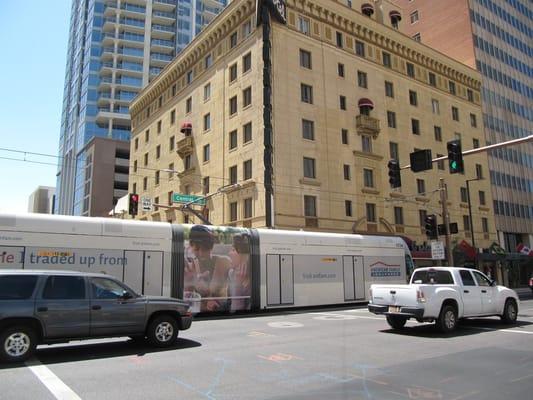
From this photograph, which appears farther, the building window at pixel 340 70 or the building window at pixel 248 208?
the building window at pixel 340 70

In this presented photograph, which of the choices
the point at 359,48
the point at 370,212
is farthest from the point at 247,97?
the point at 370,212

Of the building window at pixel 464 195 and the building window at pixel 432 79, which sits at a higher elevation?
the building window at pixel 432 79

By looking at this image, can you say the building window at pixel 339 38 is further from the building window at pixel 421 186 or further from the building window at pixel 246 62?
the building window at pixel 421 186

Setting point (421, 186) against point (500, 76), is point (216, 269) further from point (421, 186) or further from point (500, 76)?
point (500, 76)

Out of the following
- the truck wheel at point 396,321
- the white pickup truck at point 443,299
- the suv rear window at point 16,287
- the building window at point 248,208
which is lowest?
the truck wheel at point 396,321

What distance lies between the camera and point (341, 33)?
39281 mm

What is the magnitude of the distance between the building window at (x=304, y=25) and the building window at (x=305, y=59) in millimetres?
1521

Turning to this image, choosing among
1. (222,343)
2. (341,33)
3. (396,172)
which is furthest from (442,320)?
(341,33)

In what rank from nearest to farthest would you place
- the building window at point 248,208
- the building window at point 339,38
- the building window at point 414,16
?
the building window at point 248,208 < the building window at point 339,38 < the building window at point 414,16

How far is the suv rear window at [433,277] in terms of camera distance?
1385cm

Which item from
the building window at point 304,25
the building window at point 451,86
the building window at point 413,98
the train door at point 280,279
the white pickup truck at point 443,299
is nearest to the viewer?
the white pickup truck at point 443,299

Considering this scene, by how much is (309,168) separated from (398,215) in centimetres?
1053

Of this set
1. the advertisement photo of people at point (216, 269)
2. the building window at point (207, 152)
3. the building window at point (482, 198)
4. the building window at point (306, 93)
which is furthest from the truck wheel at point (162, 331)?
the building window at point (482, 198)

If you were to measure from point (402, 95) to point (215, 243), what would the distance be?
30631 millimetres
